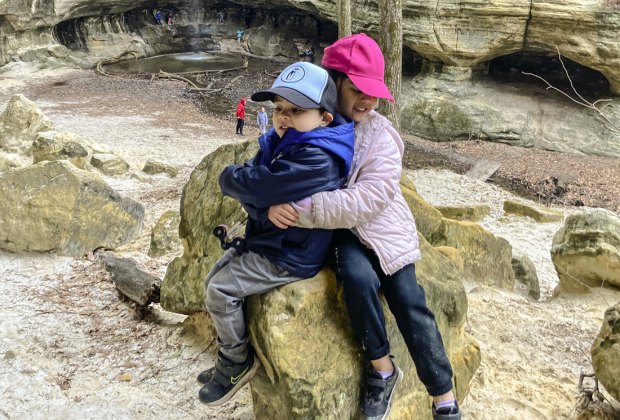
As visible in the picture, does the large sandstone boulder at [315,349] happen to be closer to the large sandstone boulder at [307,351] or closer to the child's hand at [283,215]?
the large sandstone boulder at [307,351]

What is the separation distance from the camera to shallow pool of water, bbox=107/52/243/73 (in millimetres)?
26827

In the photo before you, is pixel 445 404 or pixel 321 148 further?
pixel 445 404

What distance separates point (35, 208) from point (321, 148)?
512 centimetres

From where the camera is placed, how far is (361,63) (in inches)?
103

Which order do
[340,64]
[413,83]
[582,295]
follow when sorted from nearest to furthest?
[340,64], [582,295], [413,83]

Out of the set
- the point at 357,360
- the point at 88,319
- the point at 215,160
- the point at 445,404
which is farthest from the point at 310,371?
the point at 88,319

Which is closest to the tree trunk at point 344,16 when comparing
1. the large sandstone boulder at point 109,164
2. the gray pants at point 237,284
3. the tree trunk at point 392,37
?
the tree trunk at point 392,37

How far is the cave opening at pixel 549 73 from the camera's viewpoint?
1923 centimetres

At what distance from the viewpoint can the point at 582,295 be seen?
6840 mm

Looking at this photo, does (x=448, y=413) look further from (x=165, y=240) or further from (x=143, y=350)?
(x=165, y=240)

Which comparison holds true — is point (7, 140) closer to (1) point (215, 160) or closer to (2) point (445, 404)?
(1) point (215, 160)

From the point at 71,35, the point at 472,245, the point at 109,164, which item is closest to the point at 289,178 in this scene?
the point at 472,245

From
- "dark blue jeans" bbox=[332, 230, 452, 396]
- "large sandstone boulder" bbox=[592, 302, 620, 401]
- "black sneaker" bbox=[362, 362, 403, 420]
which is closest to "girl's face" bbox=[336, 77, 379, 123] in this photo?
"dark blue jeans" bbox=[332, 230, 452, 396]

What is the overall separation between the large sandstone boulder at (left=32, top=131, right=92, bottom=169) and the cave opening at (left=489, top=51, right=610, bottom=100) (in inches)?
614
